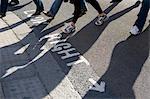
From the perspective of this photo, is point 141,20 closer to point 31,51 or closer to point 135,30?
point 135,30

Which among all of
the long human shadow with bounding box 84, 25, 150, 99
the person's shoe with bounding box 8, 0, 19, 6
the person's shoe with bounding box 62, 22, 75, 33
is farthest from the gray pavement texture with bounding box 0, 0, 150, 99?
the person's shoe with bounding box 8, 0, 19, 6

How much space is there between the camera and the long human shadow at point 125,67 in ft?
16.6

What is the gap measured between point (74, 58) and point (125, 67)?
0.92 m

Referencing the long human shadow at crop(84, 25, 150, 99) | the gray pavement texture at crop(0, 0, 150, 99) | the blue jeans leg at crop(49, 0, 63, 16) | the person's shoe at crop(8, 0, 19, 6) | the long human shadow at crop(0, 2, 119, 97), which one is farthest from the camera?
the person's shoe at crop(8, 0, 19, 6)

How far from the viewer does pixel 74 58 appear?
20.5 feet

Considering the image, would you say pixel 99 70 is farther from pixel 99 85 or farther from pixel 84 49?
pixel 84 49

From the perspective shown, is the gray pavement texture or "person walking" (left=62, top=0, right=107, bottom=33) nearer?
the gray pavement texture

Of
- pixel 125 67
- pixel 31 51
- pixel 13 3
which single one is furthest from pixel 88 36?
pixel 13 3

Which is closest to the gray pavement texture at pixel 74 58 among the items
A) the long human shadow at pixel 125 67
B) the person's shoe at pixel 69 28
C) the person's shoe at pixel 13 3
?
the long human shadow at pixel 125 67

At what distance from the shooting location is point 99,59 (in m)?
6.15

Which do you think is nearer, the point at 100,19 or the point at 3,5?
the point at 100,19

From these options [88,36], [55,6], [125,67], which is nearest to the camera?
[125,67]

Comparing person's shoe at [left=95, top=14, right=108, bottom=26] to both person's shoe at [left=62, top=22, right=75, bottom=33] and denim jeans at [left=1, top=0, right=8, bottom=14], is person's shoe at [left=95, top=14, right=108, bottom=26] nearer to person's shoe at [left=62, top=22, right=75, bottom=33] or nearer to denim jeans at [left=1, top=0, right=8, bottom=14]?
person's shoe at [left=62, top=22, right=75, bottom=33]

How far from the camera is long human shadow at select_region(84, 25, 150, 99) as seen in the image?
16.6ft
